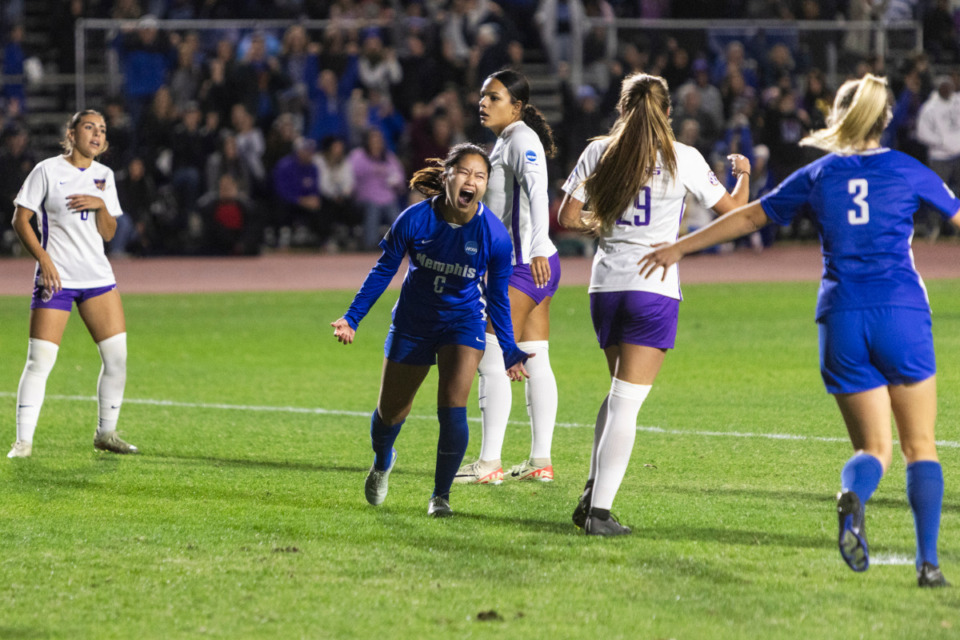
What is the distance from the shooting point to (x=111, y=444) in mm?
8414

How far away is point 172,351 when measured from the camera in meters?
13.5

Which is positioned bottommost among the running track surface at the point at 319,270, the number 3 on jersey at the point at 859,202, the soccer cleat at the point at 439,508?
the running track surface at the point at 319,270

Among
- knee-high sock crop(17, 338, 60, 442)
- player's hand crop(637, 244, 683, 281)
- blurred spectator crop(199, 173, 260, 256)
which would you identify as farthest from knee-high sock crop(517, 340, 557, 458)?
blurred spectator crop(199, 173, 260, 256)

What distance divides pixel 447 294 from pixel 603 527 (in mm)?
1308

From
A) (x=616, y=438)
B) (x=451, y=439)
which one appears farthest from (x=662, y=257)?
(x=451, y=439)

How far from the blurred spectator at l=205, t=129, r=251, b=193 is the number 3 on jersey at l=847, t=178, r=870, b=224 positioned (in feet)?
57.7

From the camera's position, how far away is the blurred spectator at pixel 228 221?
21797 mm

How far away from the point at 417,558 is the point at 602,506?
0.90m

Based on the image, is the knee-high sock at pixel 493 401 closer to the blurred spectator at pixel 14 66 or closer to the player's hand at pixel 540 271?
the player's hand at pixel 540 271

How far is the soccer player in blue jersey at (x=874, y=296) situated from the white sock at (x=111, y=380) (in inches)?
193

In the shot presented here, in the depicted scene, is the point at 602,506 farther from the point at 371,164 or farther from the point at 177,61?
the point at 177,61

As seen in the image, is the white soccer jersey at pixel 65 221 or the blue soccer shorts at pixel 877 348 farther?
the white soccer jersey at pixel 65 221

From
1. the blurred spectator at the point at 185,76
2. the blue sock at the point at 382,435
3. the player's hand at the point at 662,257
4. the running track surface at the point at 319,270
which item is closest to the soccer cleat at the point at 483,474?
the blue sock at the point at 382,435

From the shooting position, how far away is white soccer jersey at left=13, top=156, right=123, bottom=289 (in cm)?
824
